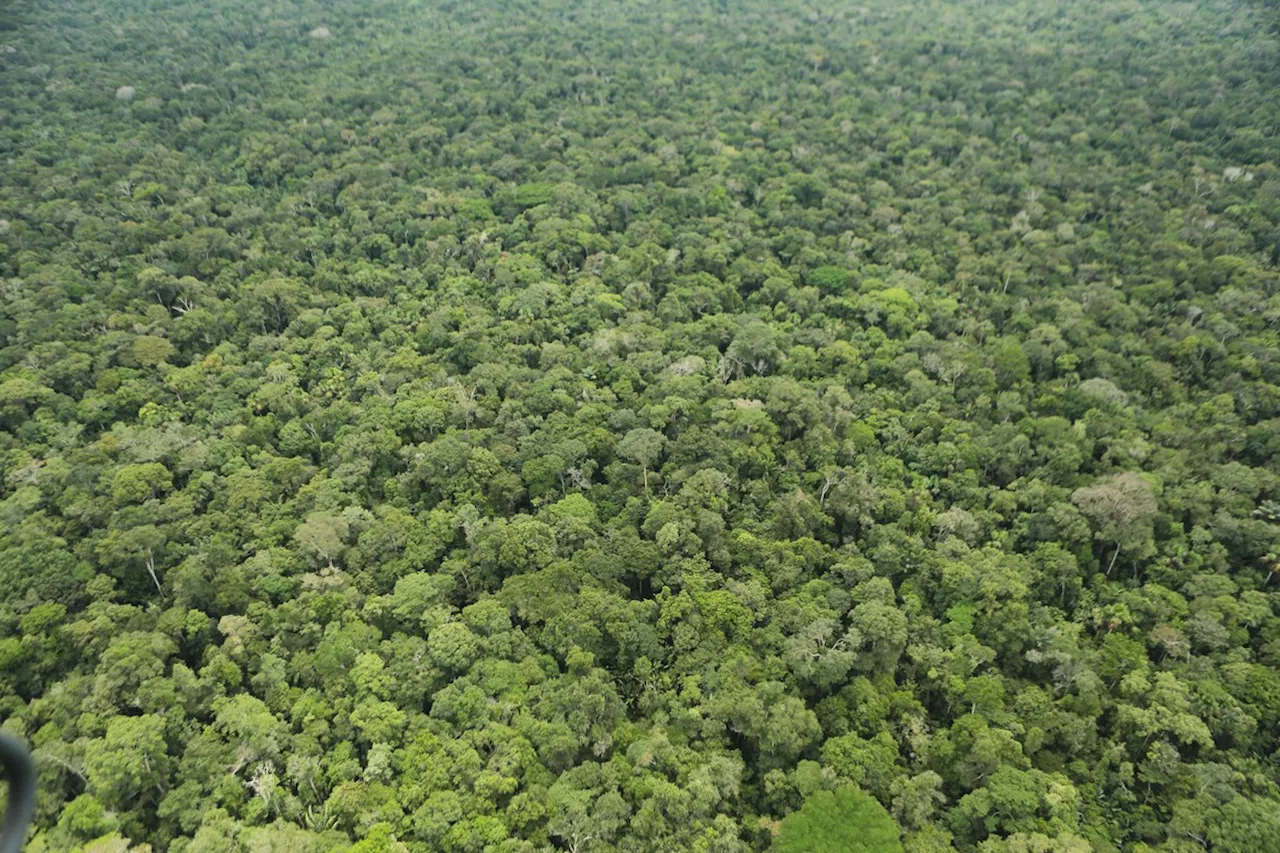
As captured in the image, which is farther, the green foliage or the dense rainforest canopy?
the dense rainforest canopy

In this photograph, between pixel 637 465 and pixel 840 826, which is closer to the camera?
pixel 840 826

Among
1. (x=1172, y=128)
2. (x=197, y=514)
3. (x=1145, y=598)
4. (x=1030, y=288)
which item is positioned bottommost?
(x=197, y=514)

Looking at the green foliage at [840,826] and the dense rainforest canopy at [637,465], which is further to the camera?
the dense rainforest canopy at [637,465]

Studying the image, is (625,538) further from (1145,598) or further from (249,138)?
(249,138)

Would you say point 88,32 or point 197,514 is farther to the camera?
point 88,32

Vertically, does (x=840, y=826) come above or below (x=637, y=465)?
below

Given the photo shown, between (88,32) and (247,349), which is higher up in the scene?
(88,32)

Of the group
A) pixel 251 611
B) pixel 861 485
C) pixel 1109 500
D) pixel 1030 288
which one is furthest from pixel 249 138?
pixel 1109 500

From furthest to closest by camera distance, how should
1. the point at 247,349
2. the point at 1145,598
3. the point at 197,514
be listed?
the point at 247,349, the point at 197,514, the point at 1145,598
